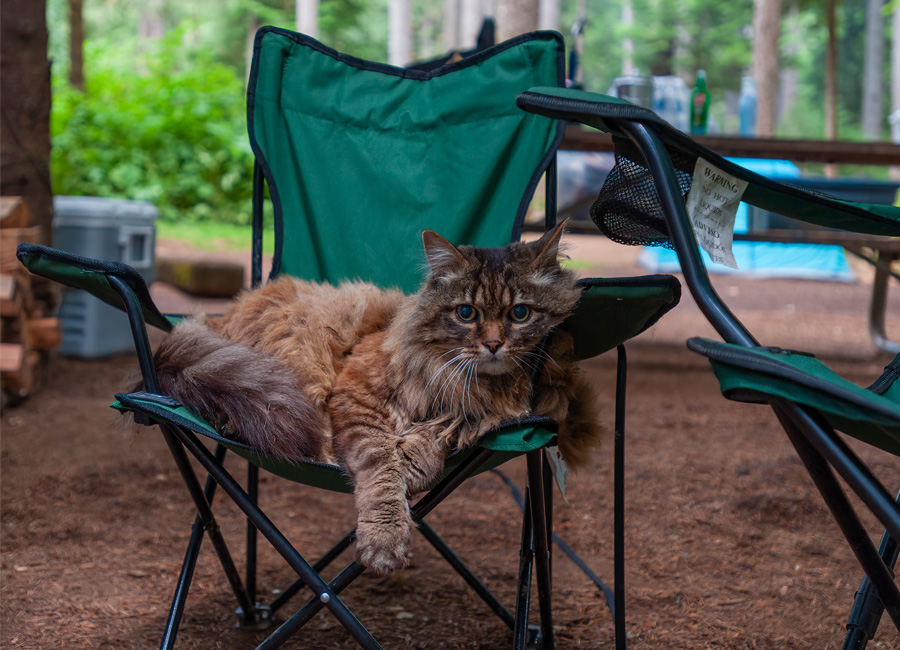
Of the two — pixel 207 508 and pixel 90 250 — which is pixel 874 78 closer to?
pixel 90 250

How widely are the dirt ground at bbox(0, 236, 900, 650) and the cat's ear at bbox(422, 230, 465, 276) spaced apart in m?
0.27

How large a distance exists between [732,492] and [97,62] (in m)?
14.0

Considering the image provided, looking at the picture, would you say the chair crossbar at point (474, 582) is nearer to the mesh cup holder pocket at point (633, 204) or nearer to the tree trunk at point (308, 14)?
the mesh cup holder pocket at point (633, 204)

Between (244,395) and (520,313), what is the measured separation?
1.94 feet

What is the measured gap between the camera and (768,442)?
3.43 meters

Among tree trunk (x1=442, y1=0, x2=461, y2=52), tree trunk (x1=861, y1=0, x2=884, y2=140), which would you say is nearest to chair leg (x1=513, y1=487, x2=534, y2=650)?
tree trunk (x1=442, y1=0, x2=461, y2=52)

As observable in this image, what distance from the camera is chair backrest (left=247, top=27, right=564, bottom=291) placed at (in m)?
2.29

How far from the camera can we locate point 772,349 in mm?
1166

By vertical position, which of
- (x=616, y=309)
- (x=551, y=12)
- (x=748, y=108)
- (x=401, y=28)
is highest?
(x=551, y=12)

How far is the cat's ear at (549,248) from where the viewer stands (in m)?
1.64

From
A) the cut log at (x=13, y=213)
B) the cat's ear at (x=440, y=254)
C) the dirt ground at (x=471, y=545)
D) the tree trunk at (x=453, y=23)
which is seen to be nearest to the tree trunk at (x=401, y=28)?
the tree trunk at (x=453, y=23)

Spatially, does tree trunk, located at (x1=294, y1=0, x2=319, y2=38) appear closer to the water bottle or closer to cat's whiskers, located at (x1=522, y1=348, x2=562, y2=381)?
the water bottle

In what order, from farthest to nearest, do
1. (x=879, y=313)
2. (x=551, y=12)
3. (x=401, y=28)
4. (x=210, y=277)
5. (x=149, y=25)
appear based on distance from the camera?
(x=149, y=25), (x=551, y=12), (x=401, y=28), (x=210, y=277), (x=879, y=313)

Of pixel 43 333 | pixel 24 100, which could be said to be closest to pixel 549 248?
pixel 43 333
